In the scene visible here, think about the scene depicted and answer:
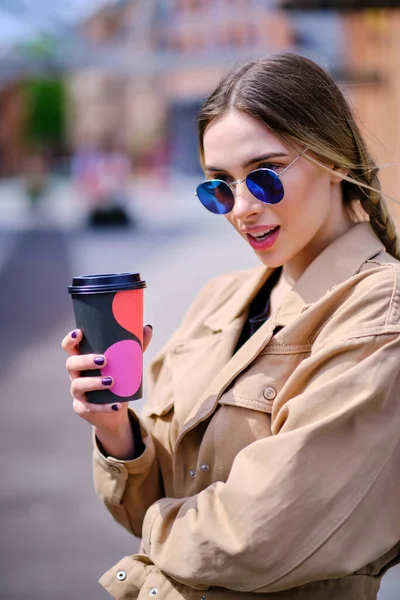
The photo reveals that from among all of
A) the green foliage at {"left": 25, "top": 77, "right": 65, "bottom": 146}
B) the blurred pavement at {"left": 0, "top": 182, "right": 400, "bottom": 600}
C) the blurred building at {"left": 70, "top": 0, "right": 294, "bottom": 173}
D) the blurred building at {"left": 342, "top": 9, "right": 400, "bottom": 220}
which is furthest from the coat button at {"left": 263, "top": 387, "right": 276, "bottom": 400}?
the green foliage at {"left": 25, "top": 77, "right": 65, "bottom": 146}

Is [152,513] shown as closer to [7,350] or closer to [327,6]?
[327,6]

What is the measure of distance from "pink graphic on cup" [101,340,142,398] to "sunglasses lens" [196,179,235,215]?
0.38 m

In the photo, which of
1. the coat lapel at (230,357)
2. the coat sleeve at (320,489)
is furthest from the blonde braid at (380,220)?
the coat sleeve at (320,489)

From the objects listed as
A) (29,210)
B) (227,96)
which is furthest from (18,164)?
(227,96)

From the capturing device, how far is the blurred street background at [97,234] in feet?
14.5

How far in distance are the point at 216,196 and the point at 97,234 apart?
2109cm

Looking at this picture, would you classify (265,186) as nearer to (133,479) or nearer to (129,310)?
(129,310)

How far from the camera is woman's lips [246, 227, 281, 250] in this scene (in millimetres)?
1957

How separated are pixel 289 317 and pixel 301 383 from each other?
215 mm

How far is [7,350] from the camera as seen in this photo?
8.94 metres

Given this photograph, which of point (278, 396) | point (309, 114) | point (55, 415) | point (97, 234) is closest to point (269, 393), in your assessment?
point (278, 396)

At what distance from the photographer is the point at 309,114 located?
1.91 m

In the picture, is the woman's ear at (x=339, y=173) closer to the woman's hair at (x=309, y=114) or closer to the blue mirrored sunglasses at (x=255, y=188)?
the woman's hair at (x=309, y=114)

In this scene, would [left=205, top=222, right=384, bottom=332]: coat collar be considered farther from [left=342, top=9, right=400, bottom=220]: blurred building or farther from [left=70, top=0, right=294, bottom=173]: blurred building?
[left=342, top=9, right=400, bottom=220]: blurred building
